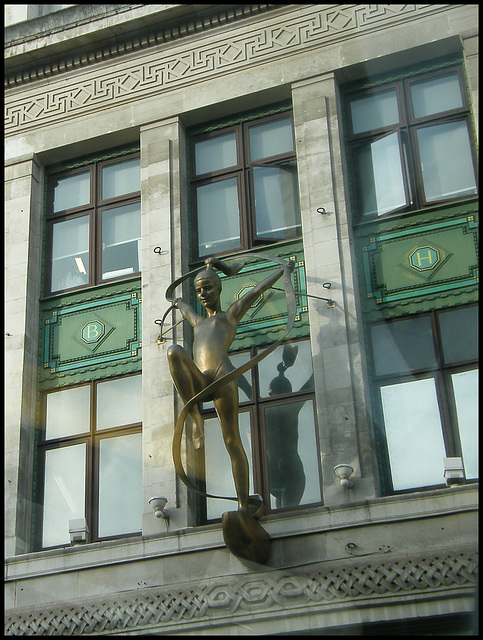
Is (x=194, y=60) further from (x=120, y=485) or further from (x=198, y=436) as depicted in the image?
(x=120, y=485)

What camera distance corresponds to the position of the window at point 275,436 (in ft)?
50.0

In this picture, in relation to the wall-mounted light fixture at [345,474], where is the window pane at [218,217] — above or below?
above

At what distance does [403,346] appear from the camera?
15672mm

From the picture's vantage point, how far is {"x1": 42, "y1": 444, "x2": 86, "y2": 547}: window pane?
637 inches

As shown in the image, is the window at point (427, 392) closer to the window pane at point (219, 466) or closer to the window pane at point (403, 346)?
the window pane at point (403, 346)

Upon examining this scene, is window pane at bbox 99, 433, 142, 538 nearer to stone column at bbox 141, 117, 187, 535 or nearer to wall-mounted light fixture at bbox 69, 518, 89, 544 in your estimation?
wall-mounted light fixture at bbox 69, 518, 89, 544

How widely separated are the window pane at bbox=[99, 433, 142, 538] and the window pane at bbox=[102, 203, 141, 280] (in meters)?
3.04

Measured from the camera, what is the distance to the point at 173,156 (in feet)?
59.7

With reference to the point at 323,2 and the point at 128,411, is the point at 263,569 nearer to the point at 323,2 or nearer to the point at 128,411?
the point at 128,411

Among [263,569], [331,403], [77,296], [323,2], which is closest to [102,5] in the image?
[323,2]

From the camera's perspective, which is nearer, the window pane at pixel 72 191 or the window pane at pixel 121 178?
the window pane at pixel 121 178

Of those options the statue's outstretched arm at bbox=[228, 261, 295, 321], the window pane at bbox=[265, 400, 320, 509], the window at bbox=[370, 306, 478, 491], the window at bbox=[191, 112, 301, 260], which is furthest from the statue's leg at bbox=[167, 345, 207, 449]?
the window at bbox=[191, 112, 301, 260]

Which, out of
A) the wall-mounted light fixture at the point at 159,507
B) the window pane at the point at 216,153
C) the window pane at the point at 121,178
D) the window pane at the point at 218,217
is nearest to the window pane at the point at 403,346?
the window pane at the point at 218,217

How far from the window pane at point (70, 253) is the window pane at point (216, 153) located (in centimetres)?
223
